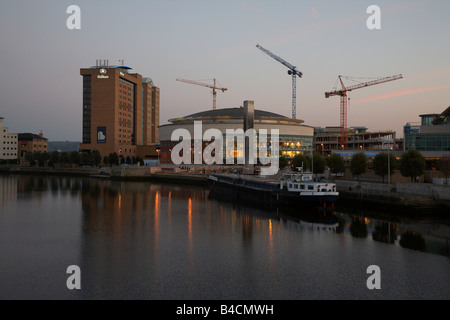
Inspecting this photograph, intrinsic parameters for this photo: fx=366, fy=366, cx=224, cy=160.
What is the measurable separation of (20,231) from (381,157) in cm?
4930

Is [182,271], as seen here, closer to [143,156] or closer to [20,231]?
[20,231]

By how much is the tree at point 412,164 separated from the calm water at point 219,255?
11.6 meters

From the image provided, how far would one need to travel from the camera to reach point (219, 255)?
90.9 feet

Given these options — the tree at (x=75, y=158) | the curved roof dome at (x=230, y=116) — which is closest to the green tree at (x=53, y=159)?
the tree at (x=75, y=158)

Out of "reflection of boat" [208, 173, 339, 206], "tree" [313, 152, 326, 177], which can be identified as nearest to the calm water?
"reflection of boat" [208, 173, 339, 206]

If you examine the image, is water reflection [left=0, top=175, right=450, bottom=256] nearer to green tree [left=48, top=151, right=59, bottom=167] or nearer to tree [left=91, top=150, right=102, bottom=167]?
tree [left=91, top=150, right=102, bottom=167]

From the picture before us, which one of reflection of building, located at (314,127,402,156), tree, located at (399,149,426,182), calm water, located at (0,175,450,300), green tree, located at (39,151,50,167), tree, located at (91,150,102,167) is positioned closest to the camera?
calm water, located at (0,175,450,300)

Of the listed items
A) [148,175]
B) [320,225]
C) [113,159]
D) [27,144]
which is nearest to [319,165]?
[320,225]

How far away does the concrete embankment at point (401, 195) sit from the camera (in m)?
41.0

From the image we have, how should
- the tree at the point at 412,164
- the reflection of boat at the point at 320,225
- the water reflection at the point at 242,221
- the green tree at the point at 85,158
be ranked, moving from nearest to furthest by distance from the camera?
1. the water reflection at the point at 242,221
2. the reflection of boat at the point at 320,225
3. the tree at the point at 412,164
4. the green tree at the point at 85,158

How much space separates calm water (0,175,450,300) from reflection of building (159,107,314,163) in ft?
283

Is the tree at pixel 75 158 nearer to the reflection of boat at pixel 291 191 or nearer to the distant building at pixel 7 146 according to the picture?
the distant building at pixel 7 146

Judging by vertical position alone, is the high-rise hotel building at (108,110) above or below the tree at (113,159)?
above

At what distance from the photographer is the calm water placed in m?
20.7
